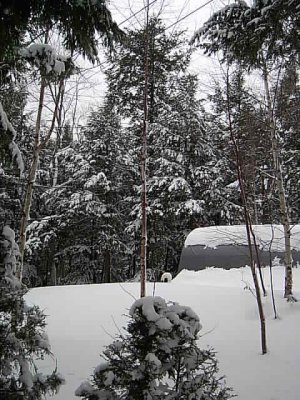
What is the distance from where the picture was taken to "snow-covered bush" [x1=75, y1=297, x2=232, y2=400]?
1941 mm

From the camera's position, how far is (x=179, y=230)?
44.3 ft

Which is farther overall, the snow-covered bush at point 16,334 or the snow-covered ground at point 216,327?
the snow-covered ground at point 216,327

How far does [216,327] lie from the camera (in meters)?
5.40

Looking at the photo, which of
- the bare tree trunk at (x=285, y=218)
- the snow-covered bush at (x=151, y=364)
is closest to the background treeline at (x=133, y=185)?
the bare tree trunk at (x=285, y=218)

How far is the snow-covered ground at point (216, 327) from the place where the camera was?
374cm

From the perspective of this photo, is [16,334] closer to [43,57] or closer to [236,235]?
[43,57]

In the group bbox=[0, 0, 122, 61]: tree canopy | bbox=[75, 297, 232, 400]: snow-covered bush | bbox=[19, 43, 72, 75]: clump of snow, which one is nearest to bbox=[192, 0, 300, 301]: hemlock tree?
bbox=[0, 0, 122, 61]: tree canopy

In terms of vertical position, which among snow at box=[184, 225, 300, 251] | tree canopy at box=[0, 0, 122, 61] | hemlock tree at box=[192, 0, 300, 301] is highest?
hemlock tree at box=[192, 0, 300, 301]

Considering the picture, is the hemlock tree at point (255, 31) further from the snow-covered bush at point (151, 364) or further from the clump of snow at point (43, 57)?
the snow-covered bush at point (151, 364)

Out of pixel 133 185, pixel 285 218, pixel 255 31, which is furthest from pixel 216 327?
pixel 133 185

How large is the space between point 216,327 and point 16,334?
3.82 m

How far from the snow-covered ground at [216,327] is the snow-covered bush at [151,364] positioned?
4.18 ft

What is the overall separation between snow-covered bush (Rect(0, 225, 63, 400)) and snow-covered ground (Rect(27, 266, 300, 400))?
3.74 ft

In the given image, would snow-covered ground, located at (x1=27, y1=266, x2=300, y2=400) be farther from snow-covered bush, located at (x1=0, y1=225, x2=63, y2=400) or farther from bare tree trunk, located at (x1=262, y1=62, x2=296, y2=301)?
snow-covered bush, located at (x1=0, y1=225, x2=63, y2=400)
